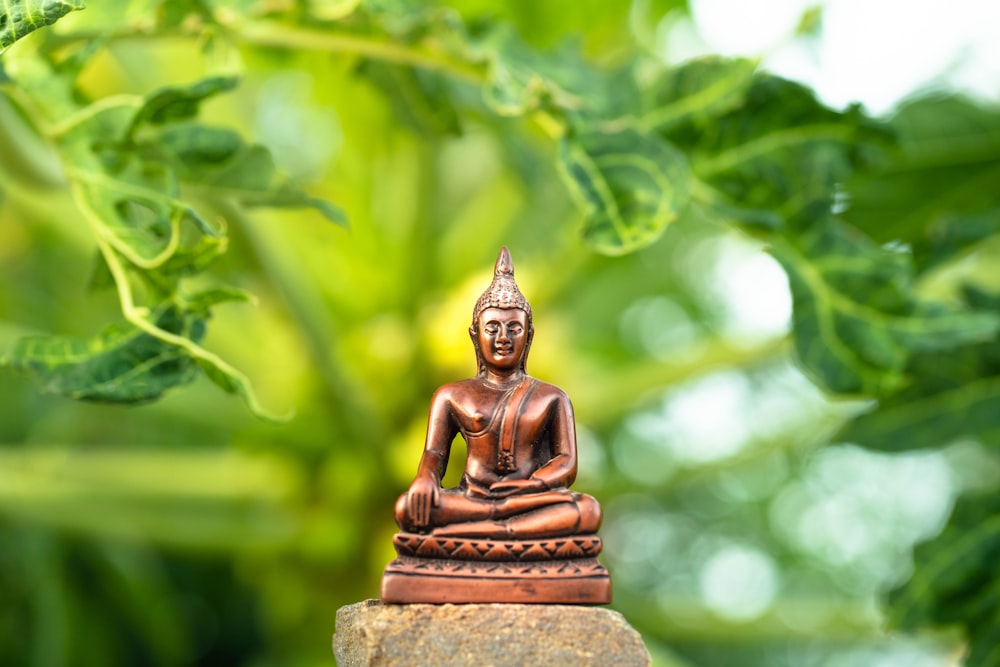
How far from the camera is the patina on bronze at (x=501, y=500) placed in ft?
2.68

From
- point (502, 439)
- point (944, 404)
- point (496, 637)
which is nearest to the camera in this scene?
point (496, 637)

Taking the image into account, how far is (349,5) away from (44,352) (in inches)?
16.5

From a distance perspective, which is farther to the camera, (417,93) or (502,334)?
(417,93)

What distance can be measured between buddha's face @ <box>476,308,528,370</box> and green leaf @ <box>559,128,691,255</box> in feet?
0.31

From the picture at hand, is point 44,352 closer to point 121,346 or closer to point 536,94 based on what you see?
point 121,346

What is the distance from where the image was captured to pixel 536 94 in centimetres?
93

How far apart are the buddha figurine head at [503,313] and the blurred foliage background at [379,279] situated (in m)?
0.09

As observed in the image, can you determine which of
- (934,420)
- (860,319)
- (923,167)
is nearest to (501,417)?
(860,319)

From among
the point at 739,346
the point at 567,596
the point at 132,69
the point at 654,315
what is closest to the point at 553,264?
the point at 739,346

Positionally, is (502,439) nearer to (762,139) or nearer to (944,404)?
(762,139)

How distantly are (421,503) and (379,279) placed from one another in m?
0.97

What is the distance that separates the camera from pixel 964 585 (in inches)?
46.6

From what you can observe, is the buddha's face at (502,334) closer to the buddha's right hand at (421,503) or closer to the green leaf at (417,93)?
the buddha's right hand at (421,503)

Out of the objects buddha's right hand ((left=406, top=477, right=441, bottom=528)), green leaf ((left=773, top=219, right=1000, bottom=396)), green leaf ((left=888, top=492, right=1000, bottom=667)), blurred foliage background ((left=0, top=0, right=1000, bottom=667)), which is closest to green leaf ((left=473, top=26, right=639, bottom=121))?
blurred foliage background ((left=0, top=0, right=1000, bottom=667))
